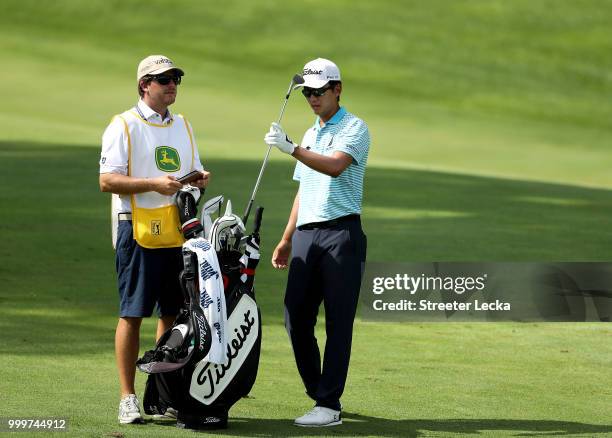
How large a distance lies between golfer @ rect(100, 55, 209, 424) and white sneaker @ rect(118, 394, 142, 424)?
0.03 m

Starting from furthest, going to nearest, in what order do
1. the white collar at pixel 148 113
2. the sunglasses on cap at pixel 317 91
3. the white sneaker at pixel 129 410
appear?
the sunglasses on cap at pixel 317 91 < the white collar at pixel 148 113 < the white sneaker at pixel 129 410

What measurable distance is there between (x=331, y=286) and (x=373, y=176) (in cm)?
1462

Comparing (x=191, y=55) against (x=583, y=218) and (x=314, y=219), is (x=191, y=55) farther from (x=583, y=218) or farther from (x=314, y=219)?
(x=314, y=219)

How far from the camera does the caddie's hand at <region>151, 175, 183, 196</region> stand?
7383 mm

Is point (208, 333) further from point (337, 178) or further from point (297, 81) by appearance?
point (297, 81)

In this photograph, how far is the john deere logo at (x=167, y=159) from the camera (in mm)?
7605

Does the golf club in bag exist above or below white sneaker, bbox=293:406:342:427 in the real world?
above

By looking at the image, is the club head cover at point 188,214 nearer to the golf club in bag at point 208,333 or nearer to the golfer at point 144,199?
the golf club in bag at point 208,333

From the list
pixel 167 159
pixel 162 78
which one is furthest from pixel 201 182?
pixel 162 78

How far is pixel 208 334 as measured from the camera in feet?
23.7

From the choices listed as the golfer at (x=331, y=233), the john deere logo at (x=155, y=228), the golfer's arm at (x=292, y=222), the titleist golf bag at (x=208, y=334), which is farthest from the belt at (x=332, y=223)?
the john deere logo at (x=155, y=228)

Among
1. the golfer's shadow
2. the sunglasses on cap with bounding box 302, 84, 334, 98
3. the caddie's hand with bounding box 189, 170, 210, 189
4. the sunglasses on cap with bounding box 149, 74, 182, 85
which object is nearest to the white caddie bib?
the caddie's hand with bounding box 189, 170, 210, 189

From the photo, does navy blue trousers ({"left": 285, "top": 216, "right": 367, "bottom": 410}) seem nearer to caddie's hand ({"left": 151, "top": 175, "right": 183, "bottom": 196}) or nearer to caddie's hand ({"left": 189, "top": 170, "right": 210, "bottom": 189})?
caddie's hand ({"left": 189, "top": 170, "right": 210, "bottom": 189})

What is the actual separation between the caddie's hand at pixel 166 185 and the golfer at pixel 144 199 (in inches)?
2.2
